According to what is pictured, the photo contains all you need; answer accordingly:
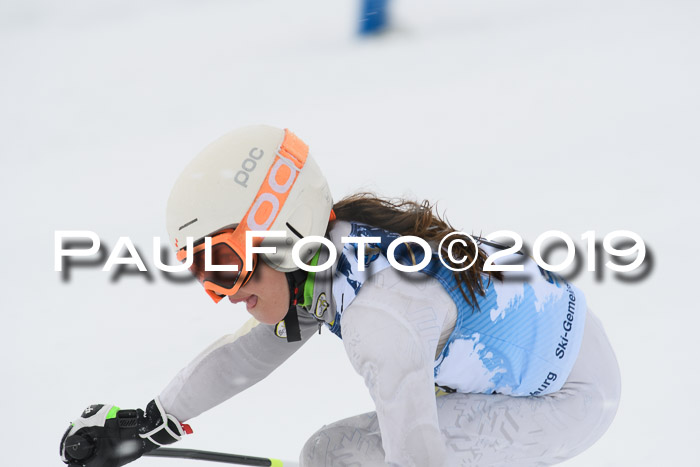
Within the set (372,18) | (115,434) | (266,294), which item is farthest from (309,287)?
(372,18)

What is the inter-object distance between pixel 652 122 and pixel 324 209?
3.30 meters

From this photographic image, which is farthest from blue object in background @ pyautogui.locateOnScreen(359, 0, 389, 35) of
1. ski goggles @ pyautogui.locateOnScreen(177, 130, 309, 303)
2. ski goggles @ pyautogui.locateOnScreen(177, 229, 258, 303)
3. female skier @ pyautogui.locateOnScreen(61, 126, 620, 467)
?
ski goggles @ pyautogui.locateOnScreen(177, 229, 258, 303)

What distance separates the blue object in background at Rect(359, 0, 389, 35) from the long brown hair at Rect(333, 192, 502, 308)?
363 centimetres

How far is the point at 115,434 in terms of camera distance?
7.86ft

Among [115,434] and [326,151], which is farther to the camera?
→ [326,151]

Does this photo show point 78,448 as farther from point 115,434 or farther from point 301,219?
point 301,219

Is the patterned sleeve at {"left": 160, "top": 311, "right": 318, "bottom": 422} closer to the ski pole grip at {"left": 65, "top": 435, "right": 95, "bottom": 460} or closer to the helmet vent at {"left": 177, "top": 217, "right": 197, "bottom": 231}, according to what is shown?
the ski pole grip at {"left": 65, "top": 435, "right": 95, "bottom": 460}

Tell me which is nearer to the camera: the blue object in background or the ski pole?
the ski pole

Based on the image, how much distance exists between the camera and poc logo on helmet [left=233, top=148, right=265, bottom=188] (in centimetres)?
195

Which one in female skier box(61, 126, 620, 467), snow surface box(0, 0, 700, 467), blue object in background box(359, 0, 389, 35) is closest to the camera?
female skier box(61, 126, 620, 467)

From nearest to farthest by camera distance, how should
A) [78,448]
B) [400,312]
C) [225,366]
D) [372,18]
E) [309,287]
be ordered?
1. [400,312]
2. [309,287]
3. [78,448]
4. [225,366]
5. [372,18]

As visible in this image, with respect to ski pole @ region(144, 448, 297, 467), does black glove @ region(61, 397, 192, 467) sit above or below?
above

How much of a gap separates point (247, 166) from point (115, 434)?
90 cm

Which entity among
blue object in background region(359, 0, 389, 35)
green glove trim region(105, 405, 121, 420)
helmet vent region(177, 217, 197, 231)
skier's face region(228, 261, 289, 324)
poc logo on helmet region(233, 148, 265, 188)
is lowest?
green glove trim region(105, 405, 121, 420)
